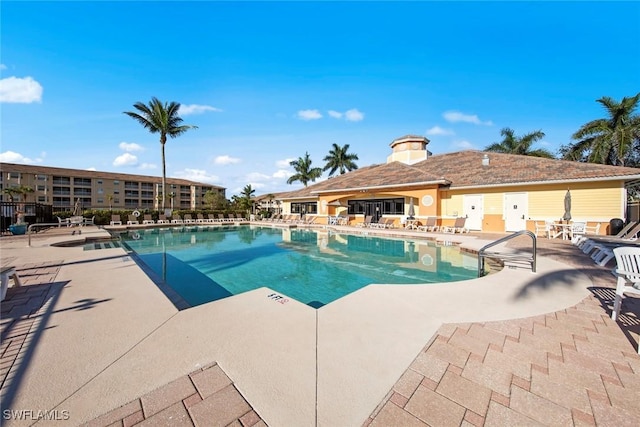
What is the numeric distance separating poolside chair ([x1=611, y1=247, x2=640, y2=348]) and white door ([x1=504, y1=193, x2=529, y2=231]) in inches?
504

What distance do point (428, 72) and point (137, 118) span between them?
1014 inches

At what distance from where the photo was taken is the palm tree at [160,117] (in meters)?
23.4

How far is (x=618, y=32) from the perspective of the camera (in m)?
13.5

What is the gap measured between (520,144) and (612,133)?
9.29 metres

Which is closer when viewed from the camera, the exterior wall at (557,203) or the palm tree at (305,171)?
the exterior wall at (557,203)

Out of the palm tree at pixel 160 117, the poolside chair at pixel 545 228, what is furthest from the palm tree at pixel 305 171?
the poolside chair at pixel 545 228

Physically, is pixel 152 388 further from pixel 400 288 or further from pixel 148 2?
pixel 148 2

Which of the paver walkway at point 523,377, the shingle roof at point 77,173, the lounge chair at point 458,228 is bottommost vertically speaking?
the paver walkway at point 523,377

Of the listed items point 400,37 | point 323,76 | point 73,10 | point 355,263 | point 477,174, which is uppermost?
point 400,37

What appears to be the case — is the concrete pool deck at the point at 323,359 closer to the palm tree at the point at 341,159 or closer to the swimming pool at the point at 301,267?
the swimming pool at the point at 301,267

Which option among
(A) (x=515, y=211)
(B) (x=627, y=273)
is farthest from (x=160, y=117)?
(B) (x=627, y=273)

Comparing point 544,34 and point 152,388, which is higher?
point 544,34

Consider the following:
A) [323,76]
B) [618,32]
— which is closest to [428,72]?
[323,76]

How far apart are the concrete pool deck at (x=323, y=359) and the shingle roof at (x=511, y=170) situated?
11925mm
